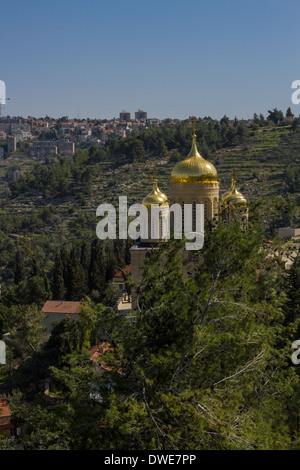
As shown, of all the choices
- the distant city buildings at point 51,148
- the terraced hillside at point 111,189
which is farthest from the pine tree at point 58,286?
the distant city buildings at point 51,148

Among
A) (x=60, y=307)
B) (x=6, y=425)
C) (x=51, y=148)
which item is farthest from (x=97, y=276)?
(x=51, y=148)

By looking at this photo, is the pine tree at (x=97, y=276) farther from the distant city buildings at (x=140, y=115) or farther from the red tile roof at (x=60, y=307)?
the distant city buildings at (x=140, y=115)

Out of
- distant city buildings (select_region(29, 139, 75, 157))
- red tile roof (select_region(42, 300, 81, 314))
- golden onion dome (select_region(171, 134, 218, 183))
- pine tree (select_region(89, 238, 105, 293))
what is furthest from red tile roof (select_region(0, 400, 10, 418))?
distant city buildings (select_region(29, 139, 75, 157))

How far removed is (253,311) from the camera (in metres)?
10.4

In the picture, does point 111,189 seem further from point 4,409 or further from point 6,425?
point 6,425

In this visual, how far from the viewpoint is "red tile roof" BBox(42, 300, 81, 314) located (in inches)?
1101

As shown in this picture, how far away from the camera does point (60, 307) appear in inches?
1117

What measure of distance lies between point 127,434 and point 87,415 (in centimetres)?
93

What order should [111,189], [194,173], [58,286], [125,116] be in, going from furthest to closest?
1. [125,116]
2. [111,189]
3. [58,286]
4. [194,173]

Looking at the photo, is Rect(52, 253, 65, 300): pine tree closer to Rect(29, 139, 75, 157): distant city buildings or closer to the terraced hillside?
the terraced hillside

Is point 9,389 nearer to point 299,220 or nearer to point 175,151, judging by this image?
point 299,220

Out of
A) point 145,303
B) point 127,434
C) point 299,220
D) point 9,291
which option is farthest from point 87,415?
point 299,220

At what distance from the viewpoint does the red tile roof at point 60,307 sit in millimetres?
27966

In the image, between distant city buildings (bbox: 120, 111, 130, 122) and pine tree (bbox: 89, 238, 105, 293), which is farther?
distant city buildings (bbox: 120, 111, 130, 122)
